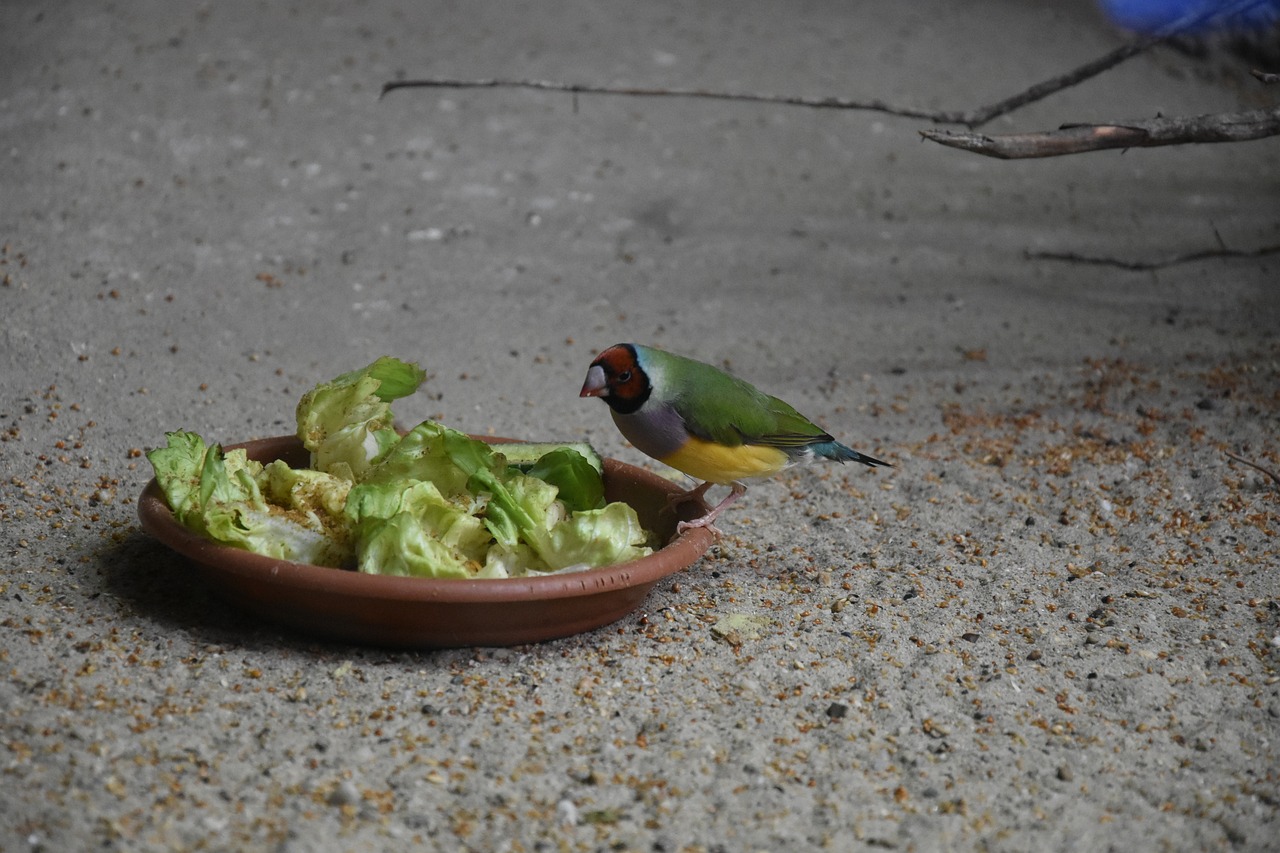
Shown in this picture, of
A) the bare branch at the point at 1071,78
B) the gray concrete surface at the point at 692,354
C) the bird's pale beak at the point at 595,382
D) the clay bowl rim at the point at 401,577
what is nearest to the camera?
the gray concrete surface at the point at 692,354

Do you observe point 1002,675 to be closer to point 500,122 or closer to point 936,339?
point 936,339

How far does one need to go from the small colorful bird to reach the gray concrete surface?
400mm

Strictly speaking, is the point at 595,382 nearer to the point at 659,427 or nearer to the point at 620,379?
the point at 620,379

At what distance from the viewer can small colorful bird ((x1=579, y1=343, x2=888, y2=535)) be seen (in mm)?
3689

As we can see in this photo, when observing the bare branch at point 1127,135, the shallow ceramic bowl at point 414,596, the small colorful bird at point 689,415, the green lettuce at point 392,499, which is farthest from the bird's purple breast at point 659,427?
the bare branch at point 1127,135

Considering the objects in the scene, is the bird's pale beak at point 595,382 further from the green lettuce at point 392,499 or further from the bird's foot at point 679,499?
the bird's foot at point 679,499

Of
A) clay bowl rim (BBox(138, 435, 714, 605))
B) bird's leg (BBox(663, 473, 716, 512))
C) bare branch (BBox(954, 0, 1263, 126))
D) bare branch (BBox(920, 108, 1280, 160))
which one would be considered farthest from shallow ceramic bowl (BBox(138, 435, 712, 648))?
bare branch (BBox(954, 0, 1263, 126))

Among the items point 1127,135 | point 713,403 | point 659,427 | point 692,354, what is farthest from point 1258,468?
point 692,354

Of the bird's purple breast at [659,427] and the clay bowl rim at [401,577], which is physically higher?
the bird's purple breast at [659,427]

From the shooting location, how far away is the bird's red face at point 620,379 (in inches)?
144

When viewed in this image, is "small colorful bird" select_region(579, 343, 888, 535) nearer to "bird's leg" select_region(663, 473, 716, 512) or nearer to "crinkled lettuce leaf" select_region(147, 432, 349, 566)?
"bird's leg" select_region(663, 473, 716, 512)

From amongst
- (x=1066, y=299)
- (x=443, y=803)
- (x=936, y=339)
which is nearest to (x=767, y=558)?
(x=443, y=803)

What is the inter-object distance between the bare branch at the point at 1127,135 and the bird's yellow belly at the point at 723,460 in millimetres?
1048

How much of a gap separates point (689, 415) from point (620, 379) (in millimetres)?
228
